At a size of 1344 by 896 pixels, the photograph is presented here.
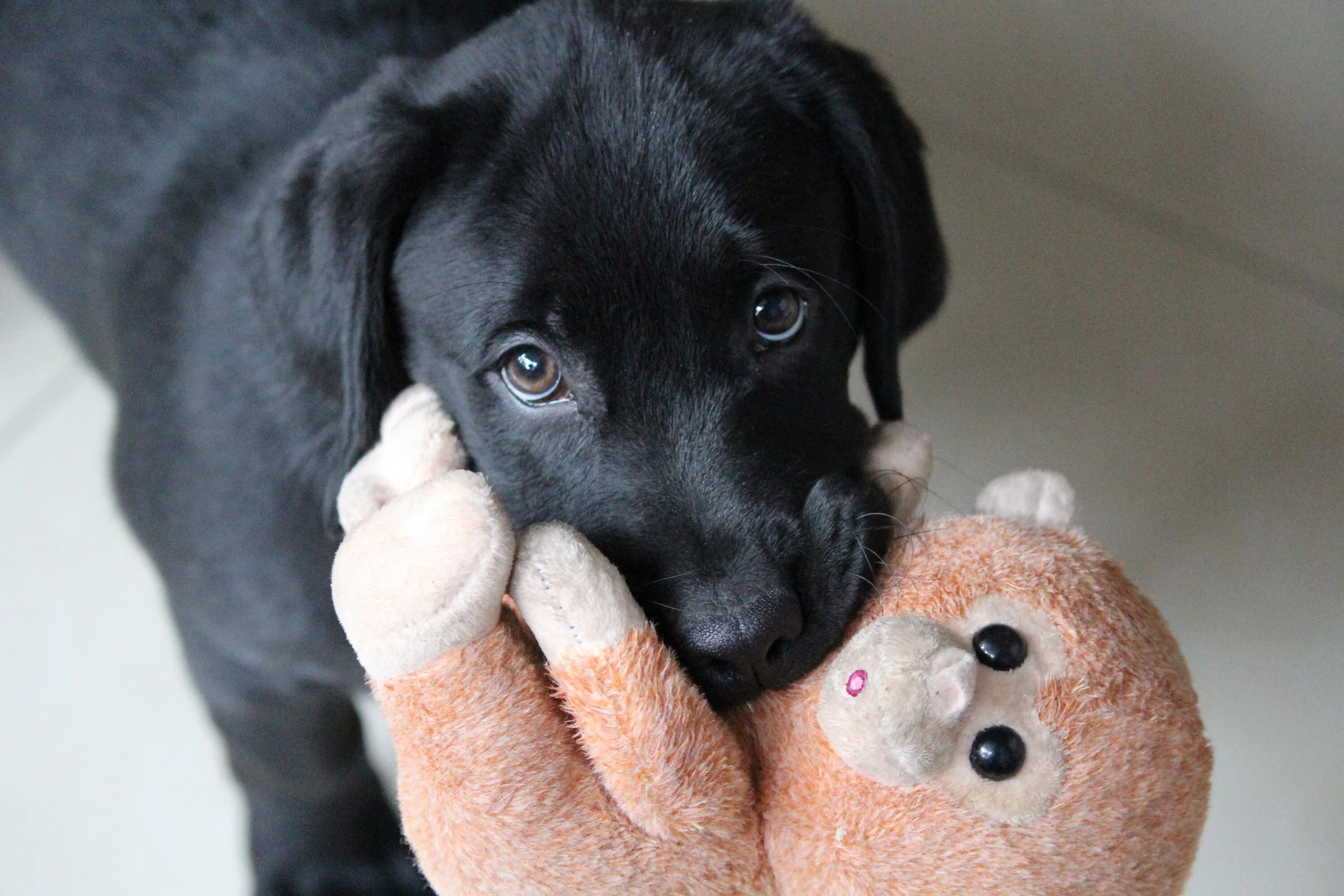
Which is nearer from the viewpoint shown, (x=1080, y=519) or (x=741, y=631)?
(x=741, y=631)

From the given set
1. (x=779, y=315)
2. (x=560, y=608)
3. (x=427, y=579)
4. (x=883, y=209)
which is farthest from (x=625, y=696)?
(x=883, y=209)

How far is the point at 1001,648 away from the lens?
1131mm

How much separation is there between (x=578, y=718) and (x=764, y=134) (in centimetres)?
75

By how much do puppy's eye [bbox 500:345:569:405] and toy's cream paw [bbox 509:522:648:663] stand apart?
31 centimetres

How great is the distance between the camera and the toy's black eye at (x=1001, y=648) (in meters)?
1.13

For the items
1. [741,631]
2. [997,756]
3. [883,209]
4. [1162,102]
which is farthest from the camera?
[1162,102]

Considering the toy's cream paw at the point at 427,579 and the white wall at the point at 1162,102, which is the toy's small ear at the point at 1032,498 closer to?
the toy's cream paw at the point at 427,579

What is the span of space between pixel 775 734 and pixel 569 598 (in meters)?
0.26

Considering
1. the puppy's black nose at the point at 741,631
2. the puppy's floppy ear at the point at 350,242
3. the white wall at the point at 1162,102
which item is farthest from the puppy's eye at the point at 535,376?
the white wall at the point at 1162,102

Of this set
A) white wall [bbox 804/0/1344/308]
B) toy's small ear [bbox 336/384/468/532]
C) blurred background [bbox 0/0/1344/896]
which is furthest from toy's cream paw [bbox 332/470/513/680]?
white wall [bbox 804/0/1344/308]

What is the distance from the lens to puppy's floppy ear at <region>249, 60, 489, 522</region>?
1.52m

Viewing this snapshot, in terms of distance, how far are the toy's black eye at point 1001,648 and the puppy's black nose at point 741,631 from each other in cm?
18

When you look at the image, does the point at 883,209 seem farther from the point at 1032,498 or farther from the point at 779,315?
the point at 1032,498

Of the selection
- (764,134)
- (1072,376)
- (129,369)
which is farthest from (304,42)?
(1072,376)
